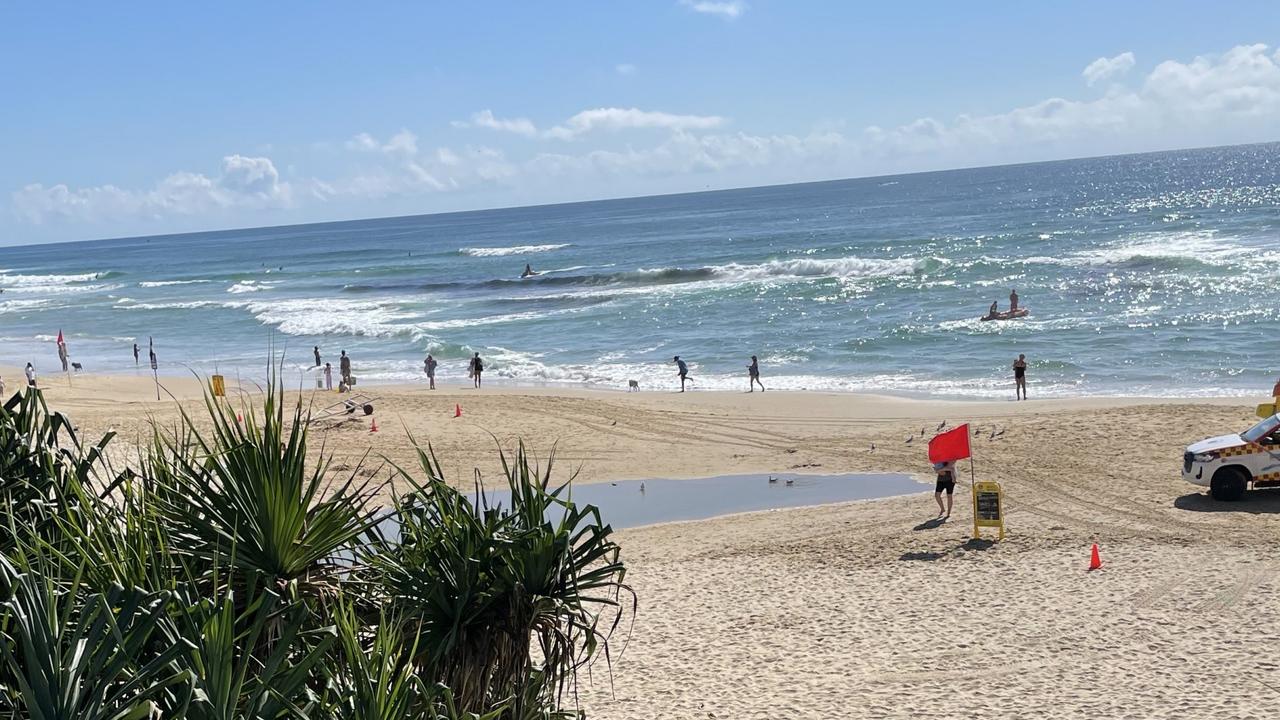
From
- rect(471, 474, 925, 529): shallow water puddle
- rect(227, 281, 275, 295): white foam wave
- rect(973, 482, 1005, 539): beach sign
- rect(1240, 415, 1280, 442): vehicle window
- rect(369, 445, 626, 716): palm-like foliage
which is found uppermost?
rect(227, 281, 275, 295): white foam wave

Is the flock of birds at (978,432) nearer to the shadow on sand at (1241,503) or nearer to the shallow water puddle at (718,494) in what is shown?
the shallow water puddle at (718,494)

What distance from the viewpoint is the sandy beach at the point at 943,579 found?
34.9 ft

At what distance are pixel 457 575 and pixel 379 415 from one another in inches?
813

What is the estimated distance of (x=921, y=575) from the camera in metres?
14.1

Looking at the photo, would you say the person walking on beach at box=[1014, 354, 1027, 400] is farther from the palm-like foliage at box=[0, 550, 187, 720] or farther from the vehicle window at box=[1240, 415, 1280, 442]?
the palm-like foliage at box=[0, 550, 187, 720]

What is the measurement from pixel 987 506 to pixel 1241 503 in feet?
13.5

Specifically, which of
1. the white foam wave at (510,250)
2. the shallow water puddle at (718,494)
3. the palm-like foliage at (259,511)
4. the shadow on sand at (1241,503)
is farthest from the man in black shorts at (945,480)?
the white foam wave at (510,250)

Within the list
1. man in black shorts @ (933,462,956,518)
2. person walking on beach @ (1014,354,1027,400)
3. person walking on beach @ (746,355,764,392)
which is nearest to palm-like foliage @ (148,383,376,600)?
man in black shorts @ (933,462,956,518)

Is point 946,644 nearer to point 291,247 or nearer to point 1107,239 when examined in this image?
point 1107,239

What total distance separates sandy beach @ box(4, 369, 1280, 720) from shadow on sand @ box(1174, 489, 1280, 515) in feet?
0.20

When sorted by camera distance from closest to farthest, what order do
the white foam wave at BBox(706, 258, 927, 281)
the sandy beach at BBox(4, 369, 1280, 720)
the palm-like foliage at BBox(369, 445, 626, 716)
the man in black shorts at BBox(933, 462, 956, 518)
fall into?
the palm-like foliage at BBox(369, 445, 626, 716), the sandy beach at BBox(4, 369, 1280, 720), the man in black shorts at BBox(933, 462, 956, 518), the white foam wave at BBox(706, 258, 927, 281)

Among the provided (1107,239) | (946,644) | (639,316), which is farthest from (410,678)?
(1107,239)

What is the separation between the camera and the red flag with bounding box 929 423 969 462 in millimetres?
16141

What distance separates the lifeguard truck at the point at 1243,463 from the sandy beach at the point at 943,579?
0.27 metres
